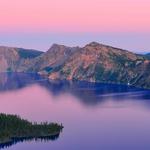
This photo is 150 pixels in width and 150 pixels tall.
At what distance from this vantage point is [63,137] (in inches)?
7741

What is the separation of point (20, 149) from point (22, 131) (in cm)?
2137

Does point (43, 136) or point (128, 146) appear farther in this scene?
point (43, 136)

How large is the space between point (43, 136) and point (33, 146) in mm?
15986

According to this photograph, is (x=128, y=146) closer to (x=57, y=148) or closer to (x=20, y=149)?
(x=57, y=148)

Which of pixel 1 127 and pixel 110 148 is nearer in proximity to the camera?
pixel 110 148

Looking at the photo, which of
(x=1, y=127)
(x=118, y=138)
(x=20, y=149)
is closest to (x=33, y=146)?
(x=20, y=149)

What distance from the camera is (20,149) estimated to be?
17625cm

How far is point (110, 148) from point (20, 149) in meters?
33.9

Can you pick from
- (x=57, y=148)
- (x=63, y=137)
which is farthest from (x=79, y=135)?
(x=57, y=148)

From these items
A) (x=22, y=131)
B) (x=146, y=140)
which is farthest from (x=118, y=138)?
(x=22, y=131)

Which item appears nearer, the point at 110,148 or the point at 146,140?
the point at 110,148

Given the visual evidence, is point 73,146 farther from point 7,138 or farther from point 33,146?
point 7,138

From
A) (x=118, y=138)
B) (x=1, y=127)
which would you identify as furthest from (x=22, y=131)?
(x=118, y=138)

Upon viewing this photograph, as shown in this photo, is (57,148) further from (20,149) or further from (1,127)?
(1,127)
